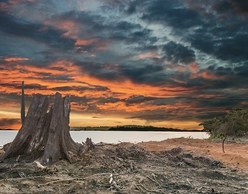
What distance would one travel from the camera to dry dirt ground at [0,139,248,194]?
11250 mm

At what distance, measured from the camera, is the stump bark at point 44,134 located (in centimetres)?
1410

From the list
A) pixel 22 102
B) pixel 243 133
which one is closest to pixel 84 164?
pixel 22 102

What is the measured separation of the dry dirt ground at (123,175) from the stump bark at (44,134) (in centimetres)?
59

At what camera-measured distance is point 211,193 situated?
11648mm

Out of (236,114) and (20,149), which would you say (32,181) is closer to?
(20,149)

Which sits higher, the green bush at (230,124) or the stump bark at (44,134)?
the green bush at (230,124)

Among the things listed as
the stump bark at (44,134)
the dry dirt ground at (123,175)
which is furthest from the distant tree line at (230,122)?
the stump bark at (44,134)

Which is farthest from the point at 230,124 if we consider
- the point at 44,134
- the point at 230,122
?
the point at 44,134

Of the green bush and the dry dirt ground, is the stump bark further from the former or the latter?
the green bush

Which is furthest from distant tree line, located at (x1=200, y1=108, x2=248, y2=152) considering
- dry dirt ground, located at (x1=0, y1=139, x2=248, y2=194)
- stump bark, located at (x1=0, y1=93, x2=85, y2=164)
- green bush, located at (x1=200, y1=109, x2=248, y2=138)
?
stump bark, located at (x1=0, y1=93, x2=85, y2=164)

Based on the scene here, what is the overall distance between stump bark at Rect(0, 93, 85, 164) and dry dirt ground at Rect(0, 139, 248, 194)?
59cm

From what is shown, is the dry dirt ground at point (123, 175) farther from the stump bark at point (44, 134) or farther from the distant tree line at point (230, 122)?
the distant tree line at point (230, 122)

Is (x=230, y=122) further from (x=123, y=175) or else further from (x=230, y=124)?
(x=123, y=175)

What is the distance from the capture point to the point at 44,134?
1466cm
